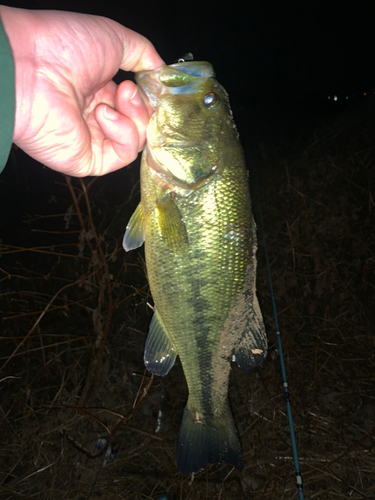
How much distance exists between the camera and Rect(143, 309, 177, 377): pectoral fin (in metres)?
1.69

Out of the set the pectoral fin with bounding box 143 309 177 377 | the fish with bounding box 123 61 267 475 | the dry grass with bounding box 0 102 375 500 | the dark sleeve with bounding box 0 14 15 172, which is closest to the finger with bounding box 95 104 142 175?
the fish with bounding box 123 61 267 475

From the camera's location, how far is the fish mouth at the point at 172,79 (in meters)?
1.39

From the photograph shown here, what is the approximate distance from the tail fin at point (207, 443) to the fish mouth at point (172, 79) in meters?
1.83

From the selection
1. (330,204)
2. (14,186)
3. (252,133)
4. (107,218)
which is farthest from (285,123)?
(14,186)

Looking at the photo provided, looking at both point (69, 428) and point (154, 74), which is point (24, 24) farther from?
point (69, 428)

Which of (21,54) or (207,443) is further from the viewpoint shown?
(207,443)

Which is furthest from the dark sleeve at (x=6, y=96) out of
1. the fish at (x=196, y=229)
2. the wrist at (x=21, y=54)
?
the fish at (x=196, y=229)

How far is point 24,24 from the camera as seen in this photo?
111cm

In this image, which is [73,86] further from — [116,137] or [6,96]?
[6,96]

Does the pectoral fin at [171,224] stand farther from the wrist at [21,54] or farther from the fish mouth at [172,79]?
the wrist at [21,54]

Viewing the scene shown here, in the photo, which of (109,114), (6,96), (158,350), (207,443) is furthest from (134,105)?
(207,443)

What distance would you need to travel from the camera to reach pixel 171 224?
146 cm

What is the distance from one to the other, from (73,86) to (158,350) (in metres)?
1.45

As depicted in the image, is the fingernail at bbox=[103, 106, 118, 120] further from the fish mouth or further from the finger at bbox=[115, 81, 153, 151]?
the fish mouth
